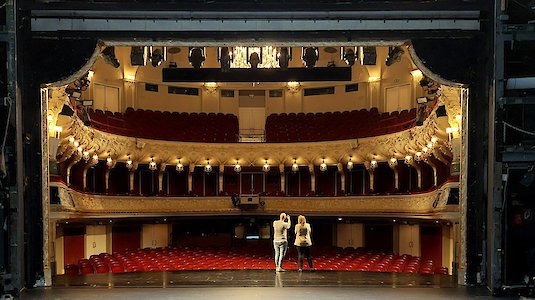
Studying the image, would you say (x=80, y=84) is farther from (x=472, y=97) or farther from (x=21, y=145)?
(x=472, y=97)

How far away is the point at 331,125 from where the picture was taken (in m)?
24.7

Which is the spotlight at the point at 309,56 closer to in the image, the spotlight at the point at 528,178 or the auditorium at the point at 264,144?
the auditorium at the point at 264,144

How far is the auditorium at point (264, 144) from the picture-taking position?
28.7 ft

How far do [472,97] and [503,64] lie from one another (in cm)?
76

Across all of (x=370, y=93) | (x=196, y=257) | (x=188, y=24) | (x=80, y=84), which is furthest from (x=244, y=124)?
(x=188, y=24)

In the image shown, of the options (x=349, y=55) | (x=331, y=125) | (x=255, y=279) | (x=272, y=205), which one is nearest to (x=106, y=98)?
(x=272, y=205)

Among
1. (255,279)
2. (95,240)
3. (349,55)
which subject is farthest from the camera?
(95,240)

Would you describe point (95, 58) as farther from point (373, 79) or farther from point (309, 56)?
point (373, 79)

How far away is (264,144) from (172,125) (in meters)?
3.91

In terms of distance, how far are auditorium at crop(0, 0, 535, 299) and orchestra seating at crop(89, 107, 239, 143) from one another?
0.09 meters

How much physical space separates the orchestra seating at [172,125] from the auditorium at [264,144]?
9 cm

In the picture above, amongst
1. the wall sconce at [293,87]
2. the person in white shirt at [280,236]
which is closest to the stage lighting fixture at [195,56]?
the person in white shirt at [280,236]

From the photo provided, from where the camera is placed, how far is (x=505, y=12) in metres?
8.74

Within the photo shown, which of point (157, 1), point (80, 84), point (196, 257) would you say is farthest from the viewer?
point (196, 257)
